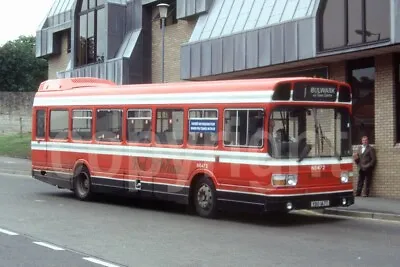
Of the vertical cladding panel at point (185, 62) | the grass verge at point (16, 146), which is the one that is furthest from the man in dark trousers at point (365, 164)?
the grass verge at point (16, 146)

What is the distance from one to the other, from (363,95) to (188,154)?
6411mm

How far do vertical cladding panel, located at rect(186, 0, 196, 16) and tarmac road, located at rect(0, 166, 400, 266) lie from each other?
9.76 m

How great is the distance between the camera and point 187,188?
45.4 ft

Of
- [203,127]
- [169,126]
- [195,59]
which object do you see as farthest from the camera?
[195,59]

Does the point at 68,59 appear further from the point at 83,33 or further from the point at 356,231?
the point at 356,231

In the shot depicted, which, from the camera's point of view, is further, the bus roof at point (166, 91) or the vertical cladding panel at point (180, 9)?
the vertical cladding panel at point (180, 9)

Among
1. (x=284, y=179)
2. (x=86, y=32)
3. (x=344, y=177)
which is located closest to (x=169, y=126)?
(x=284, y=179)

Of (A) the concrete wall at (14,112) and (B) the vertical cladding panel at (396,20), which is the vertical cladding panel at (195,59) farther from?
(A) the concrete wall at (14,112)

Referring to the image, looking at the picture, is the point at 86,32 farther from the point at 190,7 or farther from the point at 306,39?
the point at 306,39

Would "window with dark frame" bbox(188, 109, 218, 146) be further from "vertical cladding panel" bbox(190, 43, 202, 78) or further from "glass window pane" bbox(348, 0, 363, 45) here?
"vertical cladding panel" bbox(190, 43, 202, 78)

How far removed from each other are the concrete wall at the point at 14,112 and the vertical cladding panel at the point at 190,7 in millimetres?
27316

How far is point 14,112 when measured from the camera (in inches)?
1893

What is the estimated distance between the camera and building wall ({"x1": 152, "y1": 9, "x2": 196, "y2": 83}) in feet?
83.3

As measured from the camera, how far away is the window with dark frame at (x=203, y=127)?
13.2 m
